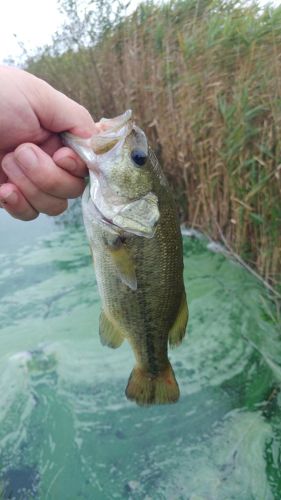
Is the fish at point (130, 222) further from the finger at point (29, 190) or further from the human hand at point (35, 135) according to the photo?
the finger at point (29, 190)

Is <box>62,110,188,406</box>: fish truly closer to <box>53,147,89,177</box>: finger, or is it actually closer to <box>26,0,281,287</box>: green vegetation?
<box>53,147,89,177</box>: finger

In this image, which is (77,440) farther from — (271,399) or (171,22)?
(171,22)

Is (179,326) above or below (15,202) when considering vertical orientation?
below

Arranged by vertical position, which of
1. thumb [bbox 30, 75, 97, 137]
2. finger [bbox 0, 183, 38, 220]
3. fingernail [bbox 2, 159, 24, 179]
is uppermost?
thumb [bbox 30, 75, 97, 137]

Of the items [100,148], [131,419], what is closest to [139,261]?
[100,148]

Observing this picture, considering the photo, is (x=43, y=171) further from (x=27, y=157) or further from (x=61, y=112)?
(x=61, y=112)

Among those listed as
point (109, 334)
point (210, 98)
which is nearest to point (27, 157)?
point (109, 334)

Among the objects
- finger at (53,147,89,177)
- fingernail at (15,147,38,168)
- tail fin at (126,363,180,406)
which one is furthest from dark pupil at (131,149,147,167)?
tail fin at (126,363,180,406)
